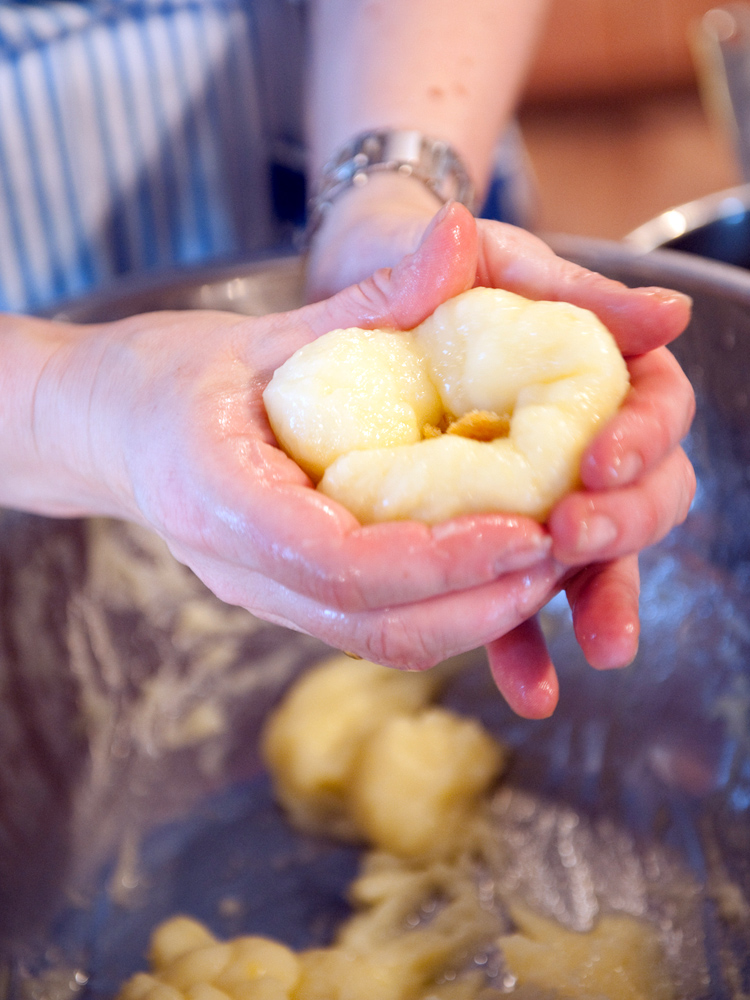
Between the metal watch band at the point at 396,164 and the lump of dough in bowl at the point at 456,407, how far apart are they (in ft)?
1.12

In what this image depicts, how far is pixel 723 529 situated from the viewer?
92 centimetres

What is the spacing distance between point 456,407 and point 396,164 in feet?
1.29

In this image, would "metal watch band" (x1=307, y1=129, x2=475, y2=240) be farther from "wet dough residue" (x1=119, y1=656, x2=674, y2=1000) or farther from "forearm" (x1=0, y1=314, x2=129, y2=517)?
"wet dough residue" (x1=119, y1=656, x2=674, y2=1000)

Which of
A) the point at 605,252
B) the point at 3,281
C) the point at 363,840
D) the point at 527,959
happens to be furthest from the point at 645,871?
the point at 3,281

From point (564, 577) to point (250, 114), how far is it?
93cm

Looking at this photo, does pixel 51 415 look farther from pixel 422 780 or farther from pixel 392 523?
pixel 422 780

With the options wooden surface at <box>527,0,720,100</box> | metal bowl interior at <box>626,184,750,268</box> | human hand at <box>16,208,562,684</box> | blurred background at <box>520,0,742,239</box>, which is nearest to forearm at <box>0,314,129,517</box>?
human hand at <box>16,208,562,684</box>

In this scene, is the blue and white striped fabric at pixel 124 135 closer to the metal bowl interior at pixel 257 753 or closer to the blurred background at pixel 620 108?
the metal bowl interior at pixel 257 753

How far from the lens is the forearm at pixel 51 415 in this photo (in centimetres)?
72

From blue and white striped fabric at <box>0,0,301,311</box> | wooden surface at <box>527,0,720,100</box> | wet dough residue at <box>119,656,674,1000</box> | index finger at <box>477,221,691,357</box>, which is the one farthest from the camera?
wooden surface at <box>527,0,720,100</box>

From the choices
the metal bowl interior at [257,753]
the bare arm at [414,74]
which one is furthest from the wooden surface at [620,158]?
the metal bowl interior at [257,753]

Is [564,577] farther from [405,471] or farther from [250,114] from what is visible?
[250,114]

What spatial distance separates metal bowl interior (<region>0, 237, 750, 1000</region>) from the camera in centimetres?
82

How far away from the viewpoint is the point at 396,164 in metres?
0.94
